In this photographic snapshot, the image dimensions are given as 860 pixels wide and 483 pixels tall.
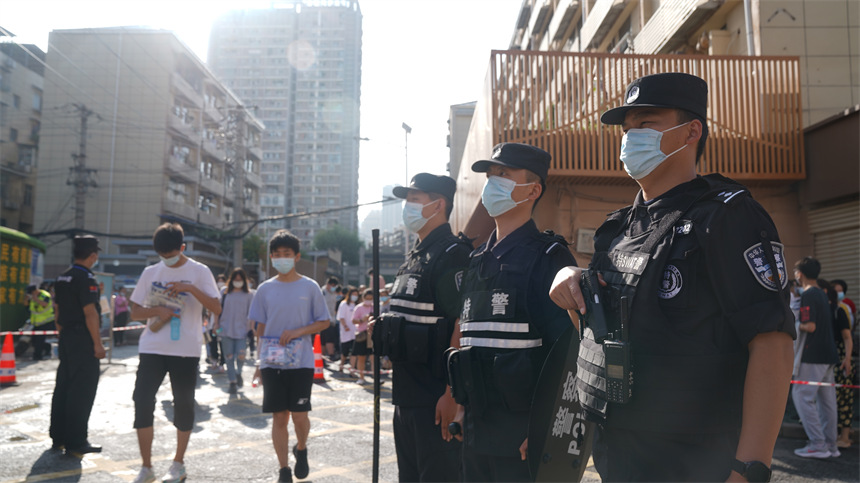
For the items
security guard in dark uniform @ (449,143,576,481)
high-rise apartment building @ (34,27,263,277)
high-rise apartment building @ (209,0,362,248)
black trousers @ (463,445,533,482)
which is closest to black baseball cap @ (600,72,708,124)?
security guard in dark uniform @ (449,143,576,481)

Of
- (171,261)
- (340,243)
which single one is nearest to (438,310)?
(171,261)

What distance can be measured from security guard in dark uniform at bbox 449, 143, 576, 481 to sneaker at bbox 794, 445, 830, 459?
4943mm

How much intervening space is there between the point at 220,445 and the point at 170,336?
1808mm

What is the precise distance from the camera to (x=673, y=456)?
179cm

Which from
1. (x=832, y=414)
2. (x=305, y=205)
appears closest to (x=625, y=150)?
(x=832, y=414)

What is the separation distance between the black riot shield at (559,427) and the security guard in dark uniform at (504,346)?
0.15m

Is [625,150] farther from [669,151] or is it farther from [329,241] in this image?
[329,241]

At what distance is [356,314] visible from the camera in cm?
1241

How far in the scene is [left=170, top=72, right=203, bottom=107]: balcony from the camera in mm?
47219

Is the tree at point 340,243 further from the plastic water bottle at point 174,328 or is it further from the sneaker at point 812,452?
the plastic water bottle at point 174,328

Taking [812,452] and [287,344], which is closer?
[287,344]

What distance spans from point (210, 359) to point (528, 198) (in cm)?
1271

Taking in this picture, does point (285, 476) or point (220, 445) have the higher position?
point (285, 476)

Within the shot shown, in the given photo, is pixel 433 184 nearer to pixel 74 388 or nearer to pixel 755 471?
pixel 755 471
